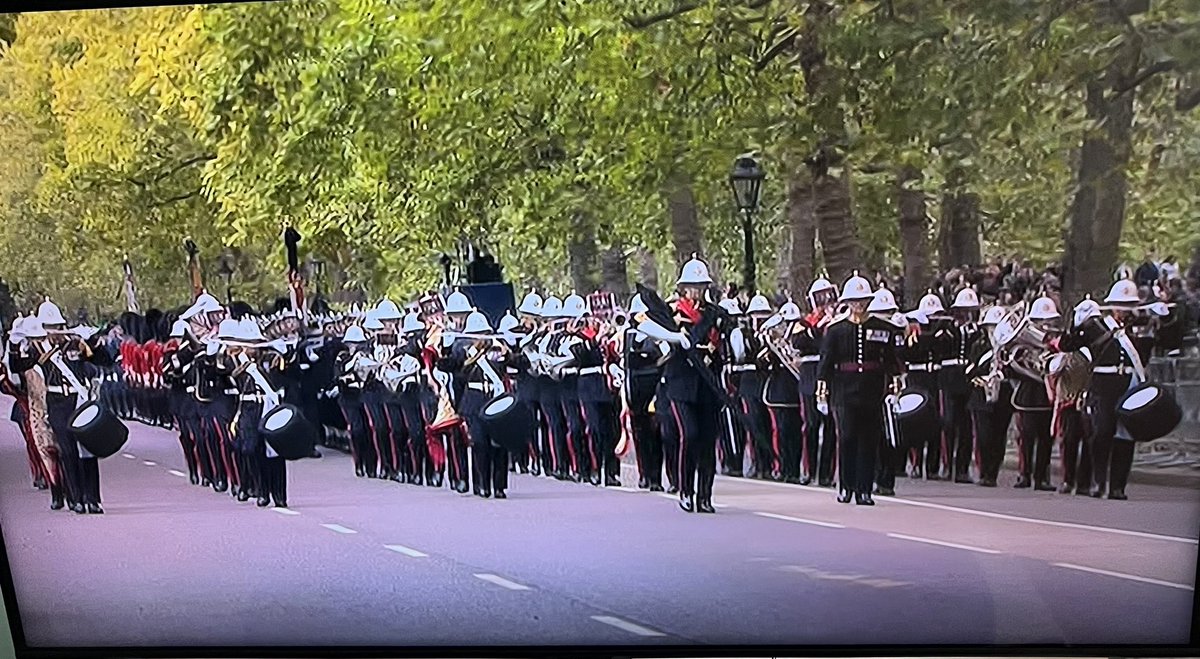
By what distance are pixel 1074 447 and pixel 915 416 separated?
1.15 ft

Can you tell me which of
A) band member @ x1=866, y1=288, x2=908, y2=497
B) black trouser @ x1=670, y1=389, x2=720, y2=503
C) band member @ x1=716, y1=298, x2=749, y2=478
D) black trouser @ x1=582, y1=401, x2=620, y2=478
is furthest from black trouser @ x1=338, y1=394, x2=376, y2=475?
band member @ x1=866, y1=288, x2=908, y2=497

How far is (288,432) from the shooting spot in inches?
97.7

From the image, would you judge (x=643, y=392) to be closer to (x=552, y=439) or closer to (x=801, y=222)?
(x=552, y=439)

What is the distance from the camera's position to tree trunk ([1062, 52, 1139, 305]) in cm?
213

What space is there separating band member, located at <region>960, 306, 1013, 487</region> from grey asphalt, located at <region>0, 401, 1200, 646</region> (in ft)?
0.26

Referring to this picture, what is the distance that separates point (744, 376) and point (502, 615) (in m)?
0.83

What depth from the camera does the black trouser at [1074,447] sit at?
226 centimetres

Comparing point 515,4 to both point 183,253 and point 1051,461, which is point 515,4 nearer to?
point 183,253

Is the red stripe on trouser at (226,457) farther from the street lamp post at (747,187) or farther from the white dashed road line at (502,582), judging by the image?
the street lamp post at (747,187)

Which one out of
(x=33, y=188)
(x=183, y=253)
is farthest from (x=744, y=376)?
(x=33, y=188)

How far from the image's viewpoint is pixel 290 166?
7.89 feet

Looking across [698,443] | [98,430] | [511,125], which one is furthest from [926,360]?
[98,430]

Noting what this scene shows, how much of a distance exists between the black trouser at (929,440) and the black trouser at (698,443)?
45 centimetres

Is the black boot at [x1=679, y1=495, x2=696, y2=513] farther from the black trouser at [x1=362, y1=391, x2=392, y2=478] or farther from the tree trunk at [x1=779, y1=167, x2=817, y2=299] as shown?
the black trouser at [x1=362, y1=391, x2=392, y2=478]
